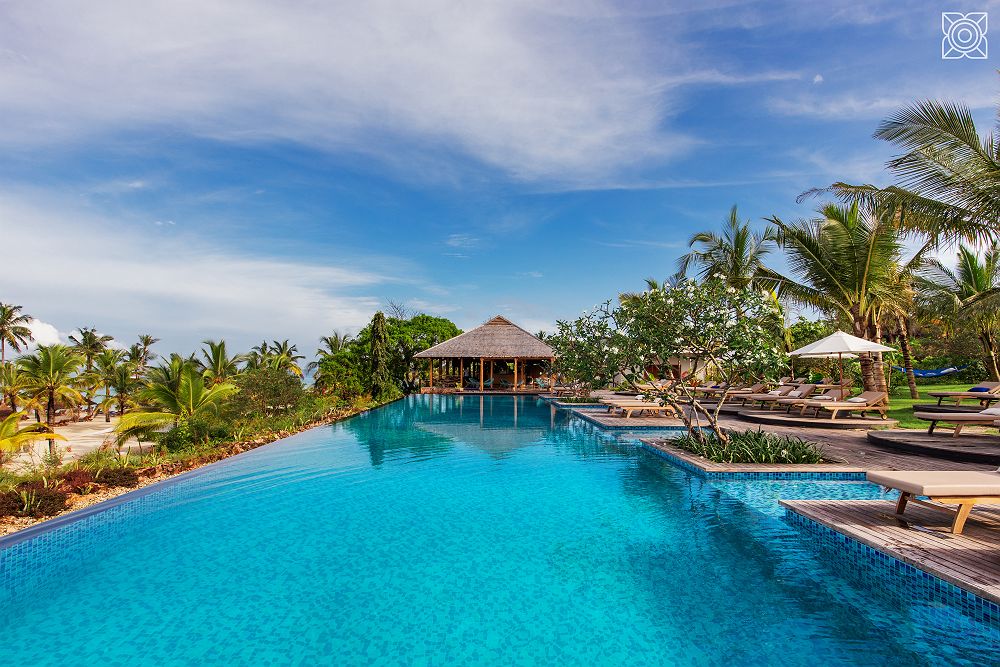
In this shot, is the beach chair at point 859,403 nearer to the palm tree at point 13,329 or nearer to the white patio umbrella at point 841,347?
the white patio umbrella at point 841,347

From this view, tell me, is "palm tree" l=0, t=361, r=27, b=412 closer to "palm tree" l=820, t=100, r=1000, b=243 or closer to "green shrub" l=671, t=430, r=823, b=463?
"green shrub" l=671, t=430, r=823, b=463

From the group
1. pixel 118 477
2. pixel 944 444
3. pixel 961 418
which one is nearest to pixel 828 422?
pixel 961 418

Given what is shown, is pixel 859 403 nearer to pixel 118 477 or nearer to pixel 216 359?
pixel 118 477

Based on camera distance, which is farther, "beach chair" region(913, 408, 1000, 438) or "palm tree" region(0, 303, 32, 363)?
"palm tree" region(0, 303, 32, 363)

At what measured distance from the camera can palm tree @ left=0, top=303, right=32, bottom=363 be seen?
36406 mm

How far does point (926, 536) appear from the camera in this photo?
3.98 m

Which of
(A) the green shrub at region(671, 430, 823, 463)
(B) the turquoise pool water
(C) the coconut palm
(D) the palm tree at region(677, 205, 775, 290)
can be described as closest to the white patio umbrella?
(A) the green shrub at region(671, 430, 823, 463)

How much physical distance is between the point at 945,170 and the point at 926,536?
27.9 feet

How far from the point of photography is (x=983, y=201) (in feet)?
29.0

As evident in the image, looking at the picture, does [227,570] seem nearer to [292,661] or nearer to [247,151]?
[292,661]

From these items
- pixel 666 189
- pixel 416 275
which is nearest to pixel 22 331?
pixel 416 275

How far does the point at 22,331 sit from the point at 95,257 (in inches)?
1342

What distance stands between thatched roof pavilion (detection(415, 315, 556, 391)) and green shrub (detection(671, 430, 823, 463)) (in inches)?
677

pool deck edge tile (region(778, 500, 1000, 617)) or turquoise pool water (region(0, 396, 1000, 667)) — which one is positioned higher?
pool deck edge tile (region(778, 500, 1000, 617))
